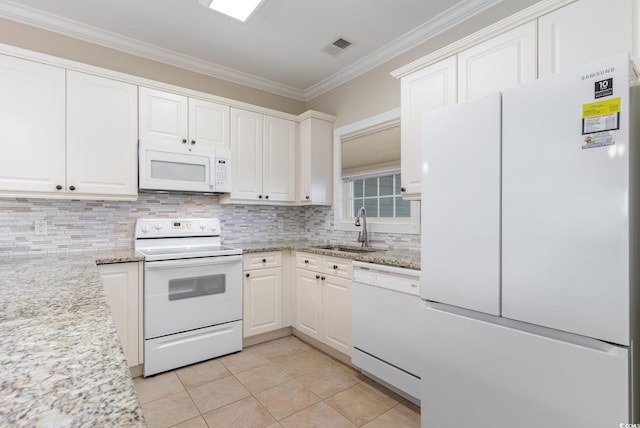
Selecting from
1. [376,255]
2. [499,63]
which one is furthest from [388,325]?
[499,63]

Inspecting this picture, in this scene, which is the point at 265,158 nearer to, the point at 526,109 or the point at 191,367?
the point at 191,367

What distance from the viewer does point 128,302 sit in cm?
234

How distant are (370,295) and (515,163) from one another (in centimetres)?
126

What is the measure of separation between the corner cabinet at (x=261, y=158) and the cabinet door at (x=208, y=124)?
0.09 m

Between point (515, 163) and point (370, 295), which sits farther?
point (370, 295)

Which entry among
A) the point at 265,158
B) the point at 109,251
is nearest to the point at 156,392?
the point at 109,251

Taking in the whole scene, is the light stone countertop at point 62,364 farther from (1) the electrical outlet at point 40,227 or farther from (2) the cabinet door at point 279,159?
(2) the cabinet door at point 279,159

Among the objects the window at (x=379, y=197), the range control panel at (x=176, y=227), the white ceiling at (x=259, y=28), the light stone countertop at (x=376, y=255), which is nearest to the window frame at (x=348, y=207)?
the window at (x=379, y=197)

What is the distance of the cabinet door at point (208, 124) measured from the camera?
2.90m

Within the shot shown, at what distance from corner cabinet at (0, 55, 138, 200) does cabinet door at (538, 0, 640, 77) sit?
2797 mm

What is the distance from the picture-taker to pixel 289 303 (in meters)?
3.16

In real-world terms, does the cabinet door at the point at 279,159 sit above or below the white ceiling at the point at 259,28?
below

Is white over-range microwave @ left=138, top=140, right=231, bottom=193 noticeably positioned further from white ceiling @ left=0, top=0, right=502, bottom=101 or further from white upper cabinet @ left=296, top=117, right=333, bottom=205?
white ceiling @ left=0, top=0, right=502, bottom=101

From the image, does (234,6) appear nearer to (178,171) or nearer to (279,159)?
(178,171)
